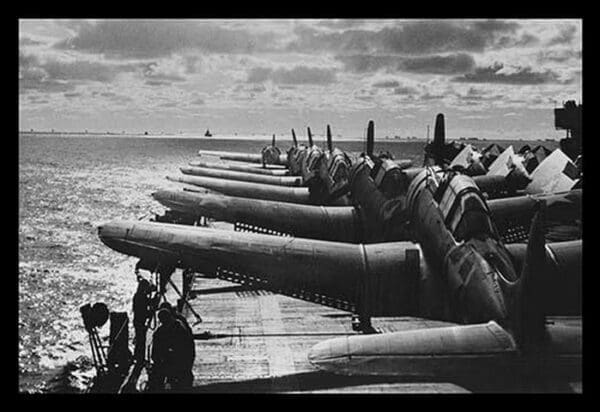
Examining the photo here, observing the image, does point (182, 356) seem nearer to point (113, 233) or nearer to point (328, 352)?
point (328, 352)

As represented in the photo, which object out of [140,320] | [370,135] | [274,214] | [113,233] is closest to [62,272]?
[274,214]

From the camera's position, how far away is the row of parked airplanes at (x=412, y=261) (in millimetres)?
8703

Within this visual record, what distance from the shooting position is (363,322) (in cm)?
1448

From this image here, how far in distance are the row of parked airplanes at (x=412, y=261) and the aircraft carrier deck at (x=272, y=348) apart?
1.71 feet

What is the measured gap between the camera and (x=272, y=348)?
13.6 meters

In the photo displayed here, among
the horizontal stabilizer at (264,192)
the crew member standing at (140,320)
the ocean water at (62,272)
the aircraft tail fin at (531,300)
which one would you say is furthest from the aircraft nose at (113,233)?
the horizontal stabilizer at (264,192)

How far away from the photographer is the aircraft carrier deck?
8891 millimetres

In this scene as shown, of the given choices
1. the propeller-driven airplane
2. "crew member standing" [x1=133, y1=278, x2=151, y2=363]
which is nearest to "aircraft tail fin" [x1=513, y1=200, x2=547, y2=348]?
the propeller-driven airplane

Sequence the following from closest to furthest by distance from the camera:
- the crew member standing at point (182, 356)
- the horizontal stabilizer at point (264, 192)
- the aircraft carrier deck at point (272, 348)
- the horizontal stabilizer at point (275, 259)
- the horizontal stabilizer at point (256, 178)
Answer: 1. the aircraft carrier deck at point (272, 348)
2. the crew member standing at point (182, 356)
3. the horizontal stabilizer at point (275, 259)
4. the horizontal stabilizer at point (264, 192)
5. the horizontal stabilizer at point (256, 178)

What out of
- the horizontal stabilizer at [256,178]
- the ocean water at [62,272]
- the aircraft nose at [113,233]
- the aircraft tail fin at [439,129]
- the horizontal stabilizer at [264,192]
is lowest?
the ocean water at [62,272]

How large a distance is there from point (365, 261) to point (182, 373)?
5.04 metres

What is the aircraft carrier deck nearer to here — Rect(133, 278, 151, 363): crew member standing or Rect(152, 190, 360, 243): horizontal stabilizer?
Rect(133, 278, 151, 363): crew member standing

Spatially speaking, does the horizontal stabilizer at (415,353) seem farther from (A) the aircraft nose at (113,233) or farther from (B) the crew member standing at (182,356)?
(A) the aircraft nose at (113,233)

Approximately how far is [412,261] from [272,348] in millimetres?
3659
